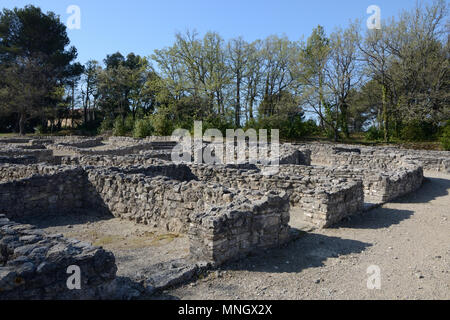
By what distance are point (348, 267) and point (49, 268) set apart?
4.24m

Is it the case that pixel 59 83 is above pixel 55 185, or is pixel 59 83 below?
above

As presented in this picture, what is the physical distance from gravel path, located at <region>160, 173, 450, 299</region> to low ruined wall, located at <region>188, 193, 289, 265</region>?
0.70ft

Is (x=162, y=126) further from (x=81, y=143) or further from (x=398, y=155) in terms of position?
(x=398, y=155)

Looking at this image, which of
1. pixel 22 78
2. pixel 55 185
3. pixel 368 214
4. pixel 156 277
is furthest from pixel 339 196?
pixel 22 78

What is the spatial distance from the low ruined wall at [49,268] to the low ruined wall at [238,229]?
5.10 feet

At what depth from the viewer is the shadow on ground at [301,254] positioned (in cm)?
511

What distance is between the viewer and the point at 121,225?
754cm

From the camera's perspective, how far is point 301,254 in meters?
5.66

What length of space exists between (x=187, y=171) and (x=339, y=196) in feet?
18.3

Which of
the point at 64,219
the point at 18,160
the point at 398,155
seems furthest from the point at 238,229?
the point at 398,155

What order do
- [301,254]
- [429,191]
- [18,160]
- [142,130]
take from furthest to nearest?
[142,130]
[18,160]
[429,191]
[301,254]
